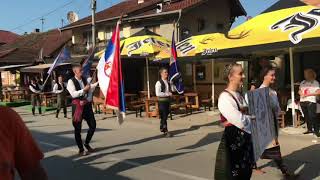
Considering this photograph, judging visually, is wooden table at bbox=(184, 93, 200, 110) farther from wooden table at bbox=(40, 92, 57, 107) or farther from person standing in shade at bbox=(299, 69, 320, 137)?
wooden table at bbox=(40, 92, 57, 107)

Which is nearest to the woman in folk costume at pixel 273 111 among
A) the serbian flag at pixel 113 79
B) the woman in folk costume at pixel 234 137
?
the woman in folk costume at pixel 234 137

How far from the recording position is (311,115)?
1066 cm

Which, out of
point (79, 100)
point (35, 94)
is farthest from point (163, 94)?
point (35, 94)

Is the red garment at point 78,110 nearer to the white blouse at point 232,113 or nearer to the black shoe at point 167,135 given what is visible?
the black shoe at point 167,135

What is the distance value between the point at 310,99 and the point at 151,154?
13.2 ft

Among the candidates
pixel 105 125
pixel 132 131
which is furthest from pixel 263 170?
pixel 105 125

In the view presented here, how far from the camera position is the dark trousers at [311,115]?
10586mm

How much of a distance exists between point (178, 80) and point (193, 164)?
19.7 feet

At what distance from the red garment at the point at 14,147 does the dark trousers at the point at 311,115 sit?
9.09 metres

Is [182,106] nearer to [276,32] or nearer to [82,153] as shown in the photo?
[276,32]

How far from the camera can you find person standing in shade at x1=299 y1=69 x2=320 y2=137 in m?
10.6

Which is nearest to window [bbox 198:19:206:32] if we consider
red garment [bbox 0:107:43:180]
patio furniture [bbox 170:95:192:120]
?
patio furniture [bbox 170:95:192:120]

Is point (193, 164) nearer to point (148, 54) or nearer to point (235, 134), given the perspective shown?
point (235, 134)

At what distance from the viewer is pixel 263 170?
7613mm
